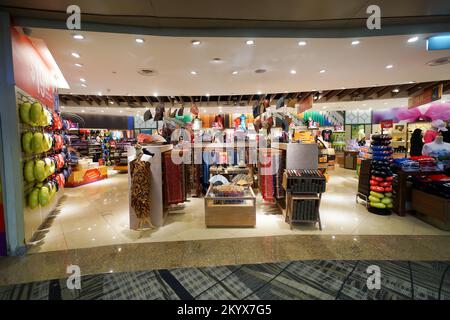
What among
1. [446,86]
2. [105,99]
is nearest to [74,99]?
[105,99]

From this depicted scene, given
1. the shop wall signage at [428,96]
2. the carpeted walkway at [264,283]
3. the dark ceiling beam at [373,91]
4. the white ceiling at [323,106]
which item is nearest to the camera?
the carpeted walkway at [264,283]

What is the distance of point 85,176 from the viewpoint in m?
8.29

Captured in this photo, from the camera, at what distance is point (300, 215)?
3951 mm

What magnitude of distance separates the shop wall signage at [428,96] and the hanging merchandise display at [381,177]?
15.9 ft

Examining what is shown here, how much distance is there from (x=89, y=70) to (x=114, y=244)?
422 centimetres

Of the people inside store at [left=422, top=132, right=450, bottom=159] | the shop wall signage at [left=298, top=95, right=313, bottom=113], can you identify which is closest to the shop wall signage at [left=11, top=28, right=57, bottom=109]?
the people inside store at [left=422, top=132, right=450, bottom=159]

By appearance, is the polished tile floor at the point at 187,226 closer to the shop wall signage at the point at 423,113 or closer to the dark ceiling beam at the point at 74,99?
the dark ceiling beam at the point at 74,99

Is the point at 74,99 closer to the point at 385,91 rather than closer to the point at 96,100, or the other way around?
the point at 96,100

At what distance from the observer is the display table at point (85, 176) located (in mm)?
7777

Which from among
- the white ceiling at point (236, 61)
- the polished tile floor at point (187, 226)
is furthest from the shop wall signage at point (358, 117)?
the polished tile floor at point (187, 226)

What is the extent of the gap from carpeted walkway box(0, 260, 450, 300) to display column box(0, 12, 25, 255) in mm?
1008

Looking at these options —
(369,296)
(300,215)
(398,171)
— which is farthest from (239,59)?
(369,296)

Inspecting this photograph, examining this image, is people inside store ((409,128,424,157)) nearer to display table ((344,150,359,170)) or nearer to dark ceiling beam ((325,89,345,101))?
dark ceiling beam ((325,89,345,101))
